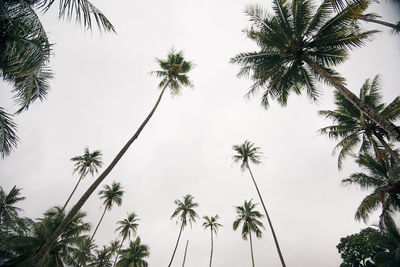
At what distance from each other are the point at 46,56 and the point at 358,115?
17.9m

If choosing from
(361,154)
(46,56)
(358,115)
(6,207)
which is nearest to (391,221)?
(361,154)

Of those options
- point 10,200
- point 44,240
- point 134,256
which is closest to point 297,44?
point 44,240

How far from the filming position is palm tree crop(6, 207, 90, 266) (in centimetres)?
1272

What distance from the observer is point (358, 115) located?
1222 cm

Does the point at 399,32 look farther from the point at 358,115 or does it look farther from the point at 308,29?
the point at 358,115

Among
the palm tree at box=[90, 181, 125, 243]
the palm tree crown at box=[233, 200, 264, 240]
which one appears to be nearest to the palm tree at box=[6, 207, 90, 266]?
the palm tree at box=[90, 181, 125, 243]

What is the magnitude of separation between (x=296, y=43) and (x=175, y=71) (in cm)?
1038

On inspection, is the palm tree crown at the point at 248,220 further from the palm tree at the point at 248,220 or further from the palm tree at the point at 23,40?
the palm tree at the point at 23,40

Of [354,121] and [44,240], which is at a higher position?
[354,121]

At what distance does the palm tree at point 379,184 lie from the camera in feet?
39.9

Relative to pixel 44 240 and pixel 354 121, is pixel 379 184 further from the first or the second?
pixel 44 240

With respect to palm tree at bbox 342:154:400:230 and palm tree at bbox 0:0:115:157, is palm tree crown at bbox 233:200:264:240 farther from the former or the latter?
palm tree at bbox 0:0:115:157

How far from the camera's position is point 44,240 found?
14.2 meters

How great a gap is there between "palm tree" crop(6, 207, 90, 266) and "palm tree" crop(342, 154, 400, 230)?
23.7 m
